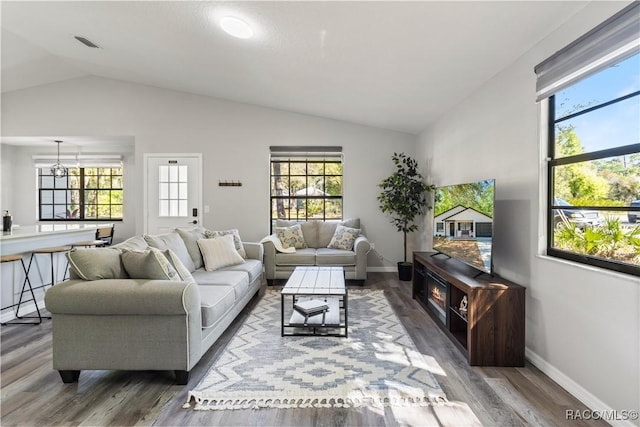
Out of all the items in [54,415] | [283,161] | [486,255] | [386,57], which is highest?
[386,57]

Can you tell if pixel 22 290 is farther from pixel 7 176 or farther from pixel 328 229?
pixel 7 176

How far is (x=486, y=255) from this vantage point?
100 inches

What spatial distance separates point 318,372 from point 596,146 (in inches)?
89.1

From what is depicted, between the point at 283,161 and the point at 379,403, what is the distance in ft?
14.3

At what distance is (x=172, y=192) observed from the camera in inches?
215

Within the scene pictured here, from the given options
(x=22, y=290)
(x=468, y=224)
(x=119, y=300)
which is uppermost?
(x=468, y=224)

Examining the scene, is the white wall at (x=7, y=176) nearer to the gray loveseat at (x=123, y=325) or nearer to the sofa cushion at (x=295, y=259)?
the sofa cushion at (x=295, y=259)

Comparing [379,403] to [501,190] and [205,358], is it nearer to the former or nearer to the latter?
[205,358]

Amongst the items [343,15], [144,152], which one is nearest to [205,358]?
[343,15]

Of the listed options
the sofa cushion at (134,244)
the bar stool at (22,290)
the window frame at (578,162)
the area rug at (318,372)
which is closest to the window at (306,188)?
the area rug at (318,372)

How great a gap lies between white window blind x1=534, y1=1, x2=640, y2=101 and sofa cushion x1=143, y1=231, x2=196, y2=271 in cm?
328

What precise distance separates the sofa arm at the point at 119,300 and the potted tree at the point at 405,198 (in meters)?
3.56

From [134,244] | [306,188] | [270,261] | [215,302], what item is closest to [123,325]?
[215,302]

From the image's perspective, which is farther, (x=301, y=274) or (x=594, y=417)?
(x=301, y=274)
